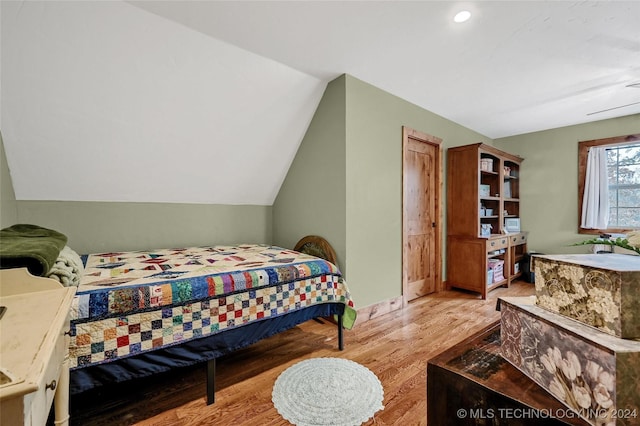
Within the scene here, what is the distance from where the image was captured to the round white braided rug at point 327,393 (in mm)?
1449

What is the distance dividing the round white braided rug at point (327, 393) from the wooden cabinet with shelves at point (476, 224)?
7.73 ft

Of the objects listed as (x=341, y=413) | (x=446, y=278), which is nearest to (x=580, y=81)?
(x=446, y=278)

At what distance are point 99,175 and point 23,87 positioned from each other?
793 millimetres

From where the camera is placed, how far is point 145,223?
278 centimetres

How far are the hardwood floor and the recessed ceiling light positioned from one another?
95.0 inches

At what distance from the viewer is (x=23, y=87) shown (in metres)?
Answer: 1.79

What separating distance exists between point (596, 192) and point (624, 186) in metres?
0.36

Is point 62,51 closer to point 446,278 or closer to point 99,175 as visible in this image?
point 99,175

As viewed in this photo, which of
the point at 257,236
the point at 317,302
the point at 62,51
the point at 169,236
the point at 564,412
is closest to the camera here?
the point at 564,412

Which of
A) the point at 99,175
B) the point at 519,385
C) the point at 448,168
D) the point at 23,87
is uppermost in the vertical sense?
the point at 23,87

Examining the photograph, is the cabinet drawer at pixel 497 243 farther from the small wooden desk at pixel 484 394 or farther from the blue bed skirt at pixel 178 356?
the small wooden desk at pixel 484 394

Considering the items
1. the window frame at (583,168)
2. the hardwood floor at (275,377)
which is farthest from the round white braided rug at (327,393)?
the window frame at (583,168)

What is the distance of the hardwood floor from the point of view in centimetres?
145

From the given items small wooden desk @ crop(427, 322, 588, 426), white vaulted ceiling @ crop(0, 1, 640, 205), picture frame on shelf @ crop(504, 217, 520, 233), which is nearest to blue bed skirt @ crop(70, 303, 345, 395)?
small wooden desk @ crop(427, 322, 588, 426)
